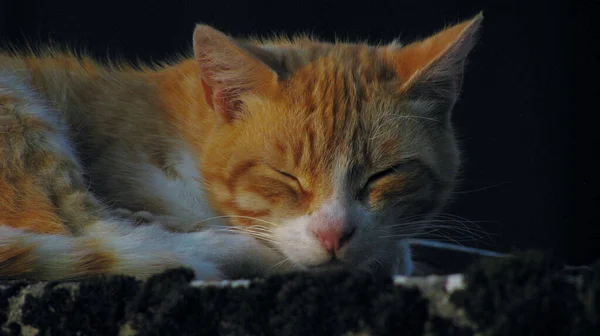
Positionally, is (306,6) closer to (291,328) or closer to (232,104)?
(232,104)

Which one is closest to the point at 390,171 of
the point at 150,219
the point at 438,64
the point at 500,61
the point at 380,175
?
the point at 380,175

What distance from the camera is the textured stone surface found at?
0.73m

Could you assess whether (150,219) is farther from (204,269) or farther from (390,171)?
(390,171)

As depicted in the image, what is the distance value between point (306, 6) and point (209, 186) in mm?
1036

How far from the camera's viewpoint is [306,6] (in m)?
2.29

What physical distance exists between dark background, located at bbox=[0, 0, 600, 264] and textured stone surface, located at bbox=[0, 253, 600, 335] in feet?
4.47

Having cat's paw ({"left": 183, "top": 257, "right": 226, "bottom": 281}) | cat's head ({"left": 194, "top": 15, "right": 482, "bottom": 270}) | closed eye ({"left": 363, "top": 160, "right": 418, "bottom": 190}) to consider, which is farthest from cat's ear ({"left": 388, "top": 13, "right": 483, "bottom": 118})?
cat's paw ({"left": 183, "top": 257, "right": 226, "bottom": 281})

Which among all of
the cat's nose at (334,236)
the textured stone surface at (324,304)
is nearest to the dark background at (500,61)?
the cat's nose at (334,236)

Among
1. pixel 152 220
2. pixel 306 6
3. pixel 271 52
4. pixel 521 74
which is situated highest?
pixel 306 6

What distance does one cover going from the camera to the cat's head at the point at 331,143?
1.24 m

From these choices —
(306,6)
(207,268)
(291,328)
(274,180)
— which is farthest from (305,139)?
(306,6)

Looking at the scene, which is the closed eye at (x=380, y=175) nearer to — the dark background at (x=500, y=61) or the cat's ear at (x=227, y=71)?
the cat's ear at (x=227, y=71)

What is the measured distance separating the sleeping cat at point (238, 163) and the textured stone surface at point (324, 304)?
0.63 ft

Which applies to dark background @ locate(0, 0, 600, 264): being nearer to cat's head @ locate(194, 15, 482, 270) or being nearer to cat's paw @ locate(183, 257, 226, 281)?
cat's head @ locate(194, 15, 482, 270)
